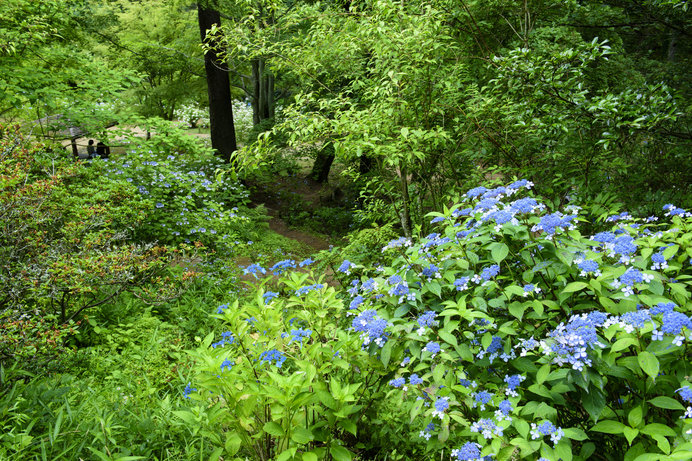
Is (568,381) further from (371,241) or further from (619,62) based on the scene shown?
(619,62)

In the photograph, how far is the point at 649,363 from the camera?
4.57 ft

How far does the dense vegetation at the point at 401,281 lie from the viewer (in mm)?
1684

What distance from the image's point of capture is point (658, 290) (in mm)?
1656

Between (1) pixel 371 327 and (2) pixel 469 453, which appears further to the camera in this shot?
(1) pixel 371 327

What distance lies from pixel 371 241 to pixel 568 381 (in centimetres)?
323

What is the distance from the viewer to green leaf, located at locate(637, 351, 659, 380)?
137cm

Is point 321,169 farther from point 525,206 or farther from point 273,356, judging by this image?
point 525,206

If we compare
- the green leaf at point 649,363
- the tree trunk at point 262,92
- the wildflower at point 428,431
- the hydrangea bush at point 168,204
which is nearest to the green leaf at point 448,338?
the wildflower at point 428,431

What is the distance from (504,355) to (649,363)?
19.4 inches

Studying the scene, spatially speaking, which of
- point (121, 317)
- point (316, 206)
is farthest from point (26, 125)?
point (316, 206)

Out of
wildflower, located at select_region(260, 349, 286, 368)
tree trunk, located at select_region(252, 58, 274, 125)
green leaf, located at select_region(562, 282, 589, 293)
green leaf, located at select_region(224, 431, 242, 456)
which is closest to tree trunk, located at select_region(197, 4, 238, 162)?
tree trunk, located at select_region(252, 58, 274, 125)

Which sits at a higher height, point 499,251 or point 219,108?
point 499,251

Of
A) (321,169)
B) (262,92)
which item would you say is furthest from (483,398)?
(262,92)

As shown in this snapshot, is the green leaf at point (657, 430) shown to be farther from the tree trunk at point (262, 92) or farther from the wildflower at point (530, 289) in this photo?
the tree trunk at point (262, 92)
